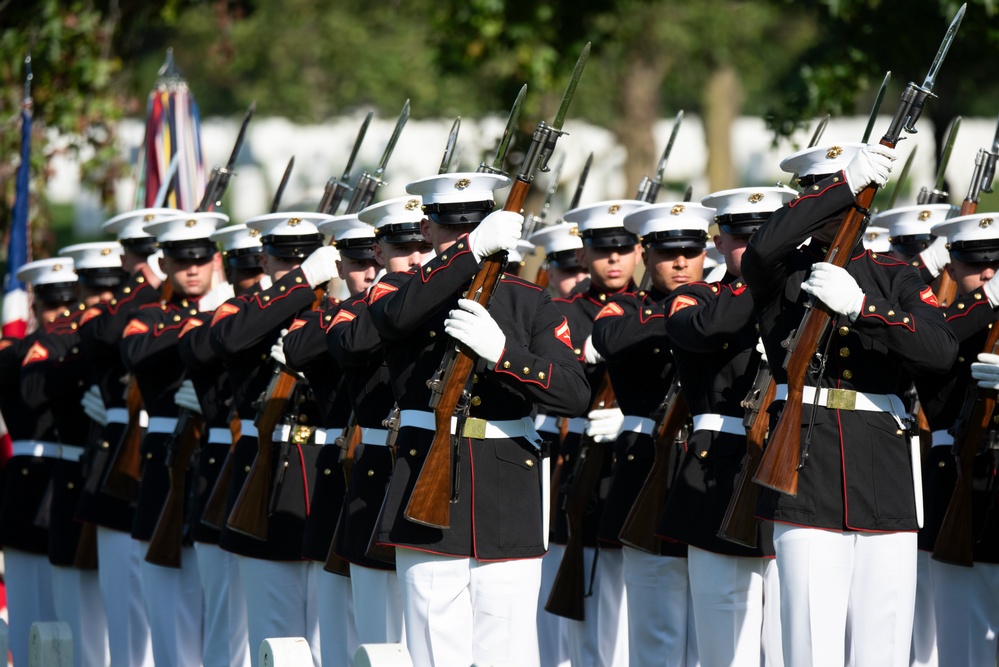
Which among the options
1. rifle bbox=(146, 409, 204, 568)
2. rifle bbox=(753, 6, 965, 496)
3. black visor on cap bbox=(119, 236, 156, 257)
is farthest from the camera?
black visor on cap bbox=(119, 236, 156, 257)

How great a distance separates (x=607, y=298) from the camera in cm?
731

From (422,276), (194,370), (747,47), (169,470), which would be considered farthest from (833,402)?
(747,47)

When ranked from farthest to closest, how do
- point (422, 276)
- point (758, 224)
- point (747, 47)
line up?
point (747, 47)
point (758, 224)
point (422, 276)

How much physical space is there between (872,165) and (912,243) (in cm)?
268

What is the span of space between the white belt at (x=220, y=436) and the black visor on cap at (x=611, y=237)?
6.30 feet

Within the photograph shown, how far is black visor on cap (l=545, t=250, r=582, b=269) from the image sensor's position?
26.8ft

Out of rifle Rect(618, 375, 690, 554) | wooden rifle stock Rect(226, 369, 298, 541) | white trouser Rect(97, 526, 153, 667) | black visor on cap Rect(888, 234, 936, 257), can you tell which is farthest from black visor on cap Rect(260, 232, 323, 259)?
black visor on cap Rect(888, 234, 936, 257)

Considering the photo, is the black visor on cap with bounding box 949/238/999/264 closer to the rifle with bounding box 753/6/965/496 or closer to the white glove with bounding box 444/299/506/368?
the rifle with bounding box 753/6/965/496

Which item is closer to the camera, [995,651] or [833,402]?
[833,402]

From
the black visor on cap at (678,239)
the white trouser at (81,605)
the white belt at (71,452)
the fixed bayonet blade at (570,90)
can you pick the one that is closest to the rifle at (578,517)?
the black visor on cap at (678,239)

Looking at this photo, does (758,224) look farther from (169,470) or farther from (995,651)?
(169,470)

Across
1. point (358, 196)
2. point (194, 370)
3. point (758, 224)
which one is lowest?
point (194, 370)

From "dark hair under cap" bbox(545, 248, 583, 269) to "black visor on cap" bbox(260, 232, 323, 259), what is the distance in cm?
170

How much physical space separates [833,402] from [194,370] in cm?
306
